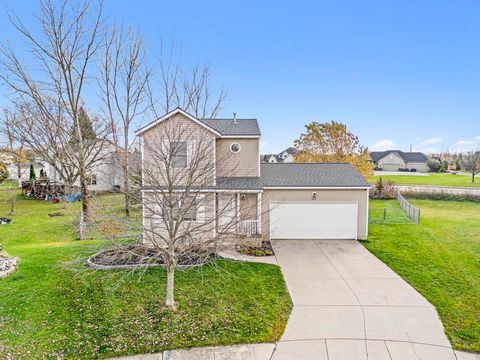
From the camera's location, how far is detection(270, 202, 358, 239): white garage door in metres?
14.4

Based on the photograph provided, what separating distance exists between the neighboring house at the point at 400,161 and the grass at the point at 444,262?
56.0 meters

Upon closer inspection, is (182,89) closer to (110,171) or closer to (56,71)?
(56,71)

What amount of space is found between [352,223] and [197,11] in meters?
14.4

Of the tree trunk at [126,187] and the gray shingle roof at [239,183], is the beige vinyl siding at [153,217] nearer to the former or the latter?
the tree trunk at [126,187]

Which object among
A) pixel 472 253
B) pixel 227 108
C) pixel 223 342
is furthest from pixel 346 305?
pixel 227 108

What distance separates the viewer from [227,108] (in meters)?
22.4

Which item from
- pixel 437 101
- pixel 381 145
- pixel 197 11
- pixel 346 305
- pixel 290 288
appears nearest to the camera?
pixel 346 305

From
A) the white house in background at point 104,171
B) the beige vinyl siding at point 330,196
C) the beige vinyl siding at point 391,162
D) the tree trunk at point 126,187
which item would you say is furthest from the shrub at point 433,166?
the tree trunk at point 126,187

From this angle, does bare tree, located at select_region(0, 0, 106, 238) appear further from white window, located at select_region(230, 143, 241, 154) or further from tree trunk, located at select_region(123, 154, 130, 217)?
white window, located at select_region(230, 143, 241, 154)

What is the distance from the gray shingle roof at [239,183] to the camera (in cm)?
1283

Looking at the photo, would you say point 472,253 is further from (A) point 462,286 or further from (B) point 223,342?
(B) point 223,342

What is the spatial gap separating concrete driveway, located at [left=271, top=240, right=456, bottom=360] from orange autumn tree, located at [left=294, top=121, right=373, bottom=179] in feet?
56.4

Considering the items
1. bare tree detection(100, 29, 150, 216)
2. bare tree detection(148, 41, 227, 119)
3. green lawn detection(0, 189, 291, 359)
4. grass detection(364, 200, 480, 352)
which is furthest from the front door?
bare tree detection(100, 29, 150, 216)

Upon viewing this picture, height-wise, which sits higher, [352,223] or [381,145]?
[381,145]
